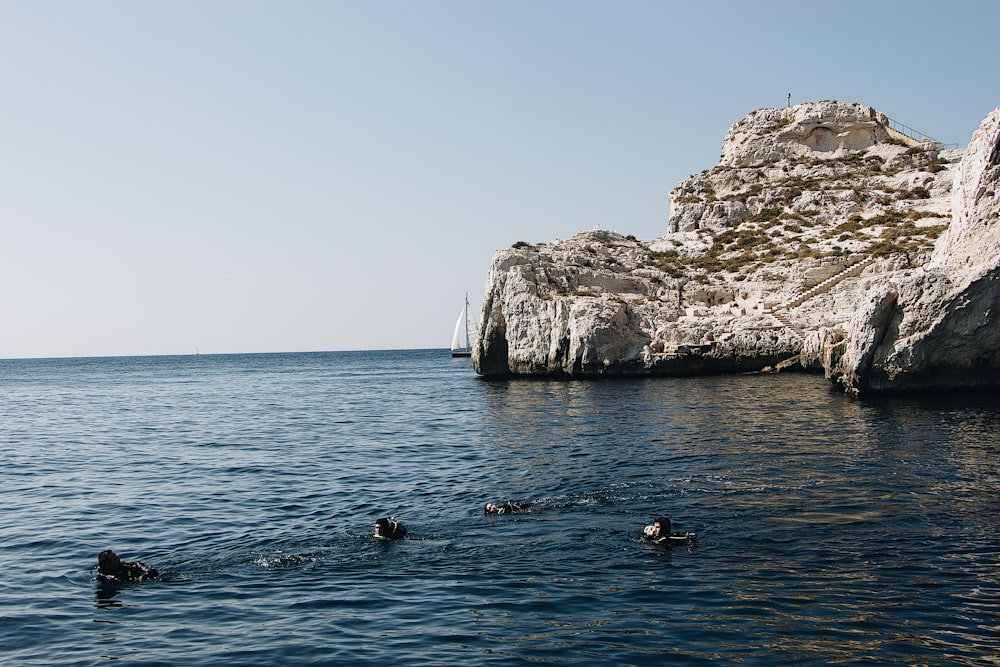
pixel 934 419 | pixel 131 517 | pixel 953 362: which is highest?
pixel 953 362

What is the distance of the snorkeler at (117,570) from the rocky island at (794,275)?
34.2 metres

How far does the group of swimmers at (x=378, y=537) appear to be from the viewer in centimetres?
1488

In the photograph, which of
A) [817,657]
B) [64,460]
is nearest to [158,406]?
[64,460]

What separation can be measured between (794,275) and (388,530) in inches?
2281

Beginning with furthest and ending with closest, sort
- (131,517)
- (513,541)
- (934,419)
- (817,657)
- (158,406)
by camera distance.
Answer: (158,406), (934,419), (131,517), (513,541), (817,657)

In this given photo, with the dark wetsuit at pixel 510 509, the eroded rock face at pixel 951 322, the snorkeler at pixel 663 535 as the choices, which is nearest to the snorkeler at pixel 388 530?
the dark wetsuit at pixel 510 509

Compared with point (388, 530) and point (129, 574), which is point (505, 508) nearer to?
A: point (388, 530)

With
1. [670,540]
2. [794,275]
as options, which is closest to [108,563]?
[670,540]

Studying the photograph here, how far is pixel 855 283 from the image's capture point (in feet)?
198

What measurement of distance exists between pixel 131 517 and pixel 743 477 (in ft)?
56.7

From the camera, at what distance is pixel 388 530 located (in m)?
17.2

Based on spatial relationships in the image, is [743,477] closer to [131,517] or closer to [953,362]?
[131,517]

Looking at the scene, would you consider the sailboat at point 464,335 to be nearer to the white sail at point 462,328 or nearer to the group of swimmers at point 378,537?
the white sail at point 462,328

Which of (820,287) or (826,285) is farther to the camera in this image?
(820,287)
